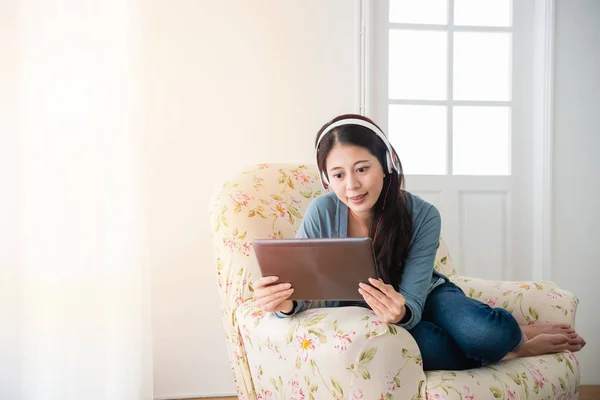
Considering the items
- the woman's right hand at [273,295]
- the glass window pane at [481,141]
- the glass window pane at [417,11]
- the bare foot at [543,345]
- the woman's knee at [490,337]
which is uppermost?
the glass window pane at [417,11]

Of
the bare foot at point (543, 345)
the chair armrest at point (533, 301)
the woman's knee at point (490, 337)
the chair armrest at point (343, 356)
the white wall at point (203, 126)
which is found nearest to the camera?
the chair armrest at point (343, 356)

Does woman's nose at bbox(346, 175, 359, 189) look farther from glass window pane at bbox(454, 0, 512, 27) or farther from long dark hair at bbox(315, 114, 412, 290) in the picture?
glass window pane at bbox(454, 0, 512, 27)

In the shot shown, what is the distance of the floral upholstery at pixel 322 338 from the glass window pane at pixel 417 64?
939 millimetres

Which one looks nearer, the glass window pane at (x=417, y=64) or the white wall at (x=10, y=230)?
the white wall at (x=10, y=230)

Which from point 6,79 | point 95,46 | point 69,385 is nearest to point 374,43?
point 95,46

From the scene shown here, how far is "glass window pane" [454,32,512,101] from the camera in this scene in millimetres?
2857

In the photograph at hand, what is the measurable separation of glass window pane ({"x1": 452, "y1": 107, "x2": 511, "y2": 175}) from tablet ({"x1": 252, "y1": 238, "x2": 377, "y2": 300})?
163 centimetres

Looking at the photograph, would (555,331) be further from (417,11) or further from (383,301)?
(417,11)

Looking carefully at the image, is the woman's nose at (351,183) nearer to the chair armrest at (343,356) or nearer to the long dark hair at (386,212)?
the long dark hair at (386,212)

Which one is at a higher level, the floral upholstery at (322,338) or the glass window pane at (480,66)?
the glass window pane at (480,66)

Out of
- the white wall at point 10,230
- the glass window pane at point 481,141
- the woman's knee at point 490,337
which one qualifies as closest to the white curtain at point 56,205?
the white wall at point 10,230

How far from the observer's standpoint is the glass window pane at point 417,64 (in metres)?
2.82

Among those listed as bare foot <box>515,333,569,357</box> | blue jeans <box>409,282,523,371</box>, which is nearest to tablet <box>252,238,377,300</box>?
blue jeans <box>409,282,523,371</box>

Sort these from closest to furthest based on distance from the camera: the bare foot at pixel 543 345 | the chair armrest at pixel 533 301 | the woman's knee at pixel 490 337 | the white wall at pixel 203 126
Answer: the woman's knee at pixel 490 337 → the bare foot at pixel 543 345 → the chair armrest at pixel 533 301 → the white wall at pixel 203 126
